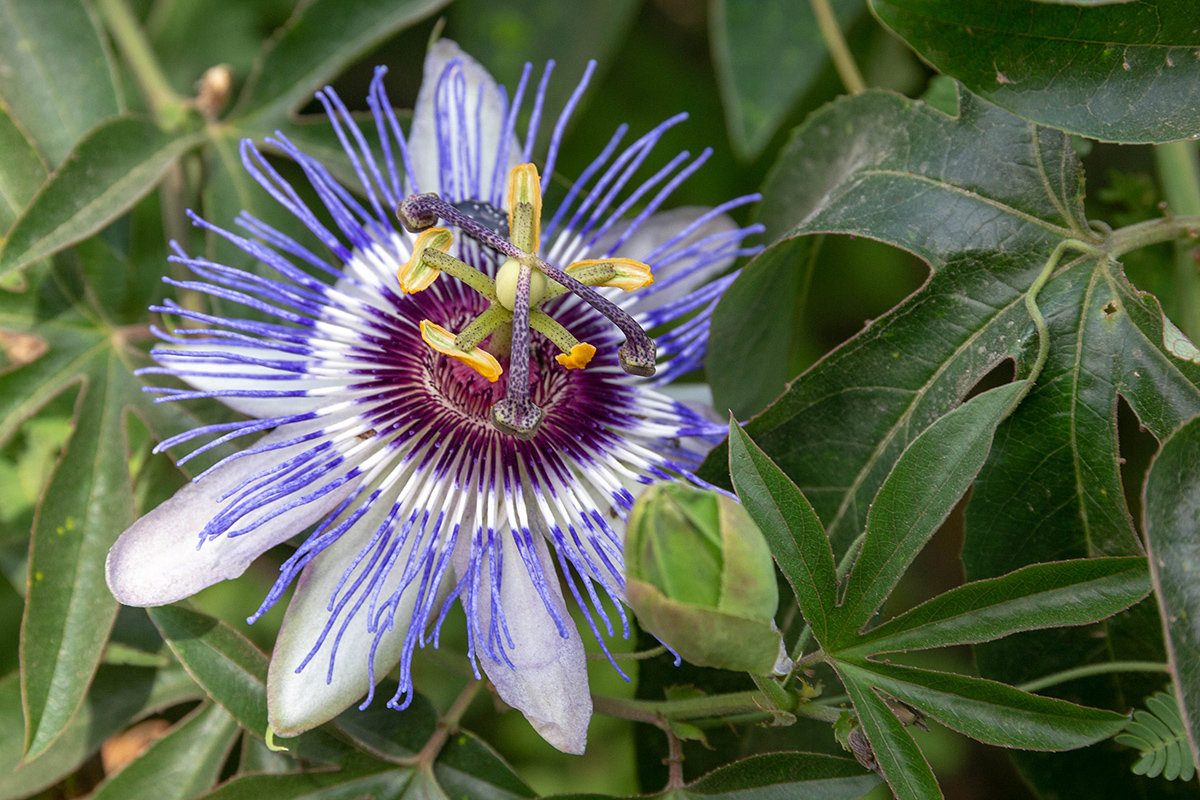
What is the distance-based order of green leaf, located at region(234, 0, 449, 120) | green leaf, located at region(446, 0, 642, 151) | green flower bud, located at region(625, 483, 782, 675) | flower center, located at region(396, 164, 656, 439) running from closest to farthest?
green flower bud, located at region(625, 483, 782, 675) → flower center, located at region(396, 164, 656, 439) → green leaf, located at region(234, 0, 449, 120) → green leaf, located at region(446, 0, 642, 151)

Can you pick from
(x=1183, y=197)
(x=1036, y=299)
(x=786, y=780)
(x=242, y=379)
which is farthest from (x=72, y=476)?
(x=1183, y=197)

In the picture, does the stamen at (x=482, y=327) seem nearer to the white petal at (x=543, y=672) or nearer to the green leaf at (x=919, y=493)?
the white petal at (x=543, y=672)

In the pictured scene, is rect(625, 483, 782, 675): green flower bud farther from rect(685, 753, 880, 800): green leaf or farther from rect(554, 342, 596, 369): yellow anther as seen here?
rect(554, 342, 596, 369): yellow anther

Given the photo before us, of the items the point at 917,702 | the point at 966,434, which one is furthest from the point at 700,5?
the point at 917,702

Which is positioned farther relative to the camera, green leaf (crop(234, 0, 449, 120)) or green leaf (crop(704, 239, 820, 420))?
green leaf (crop(234, 0, 449, 120))

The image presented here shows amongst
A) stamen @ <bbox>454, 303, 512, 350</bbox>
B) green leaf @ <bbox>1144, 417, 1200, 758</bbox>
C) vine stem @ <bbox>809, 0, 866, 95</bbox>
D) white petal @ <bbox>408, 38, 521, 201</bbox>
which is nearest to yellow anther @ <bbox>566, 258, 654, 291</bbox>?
stamen @ <bbox>454, 303, 512, 350</bbox>
